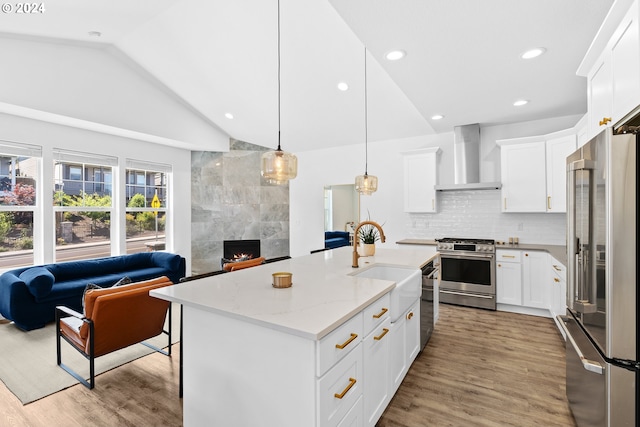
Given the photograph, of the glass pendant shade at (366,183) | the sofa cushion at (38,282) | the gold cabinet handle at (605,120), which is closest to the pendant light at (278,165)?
the glass pendant shade at (366,183)

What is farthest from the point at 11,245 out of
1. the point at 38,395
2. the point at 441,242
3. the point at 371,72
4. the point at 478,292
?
the point at 478,292

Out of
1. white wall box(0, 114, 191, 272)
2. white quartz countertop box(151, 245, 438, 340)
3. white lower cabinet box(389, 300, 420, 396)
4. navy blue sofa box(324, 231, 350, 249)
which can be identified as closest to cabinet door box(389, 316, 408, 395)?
white lower cabinet box(389, 300, 420, 396)

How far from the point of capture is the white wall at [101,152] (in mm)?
4242

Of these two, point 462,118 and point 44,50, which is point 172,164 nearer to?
point 44,50

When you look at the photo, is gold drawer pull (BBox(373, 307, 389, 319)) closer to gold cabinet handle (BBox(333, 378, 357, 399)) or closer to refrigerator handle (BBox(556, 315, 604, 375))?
gold cabinet handle (BBox(333, 378, 357, 399))

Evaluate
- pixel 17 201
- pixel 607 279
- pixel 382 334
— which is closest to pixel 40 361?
pixel 17 201

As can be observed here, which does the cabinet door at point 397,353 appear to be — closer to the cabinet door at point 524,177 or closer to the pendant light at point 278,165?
the pendant light at point 278,165

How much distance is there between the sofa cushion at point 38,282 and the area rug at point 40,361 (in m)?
0.45

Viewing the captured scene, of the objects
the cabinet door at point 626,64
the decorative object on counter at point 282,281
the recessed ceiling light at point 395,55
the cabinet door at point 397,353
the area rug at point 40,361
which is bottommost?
the area rug at point 40,361

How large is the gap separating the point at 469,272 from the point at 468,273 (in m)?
0.02

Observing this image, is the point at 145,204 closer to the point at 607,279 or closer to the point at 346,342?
the point at 346,342

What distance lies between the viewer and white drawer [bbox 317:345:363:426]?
134cm

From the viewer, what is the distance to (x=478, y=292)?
4359 millimetres

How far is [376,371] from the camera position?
1850 millimetres
